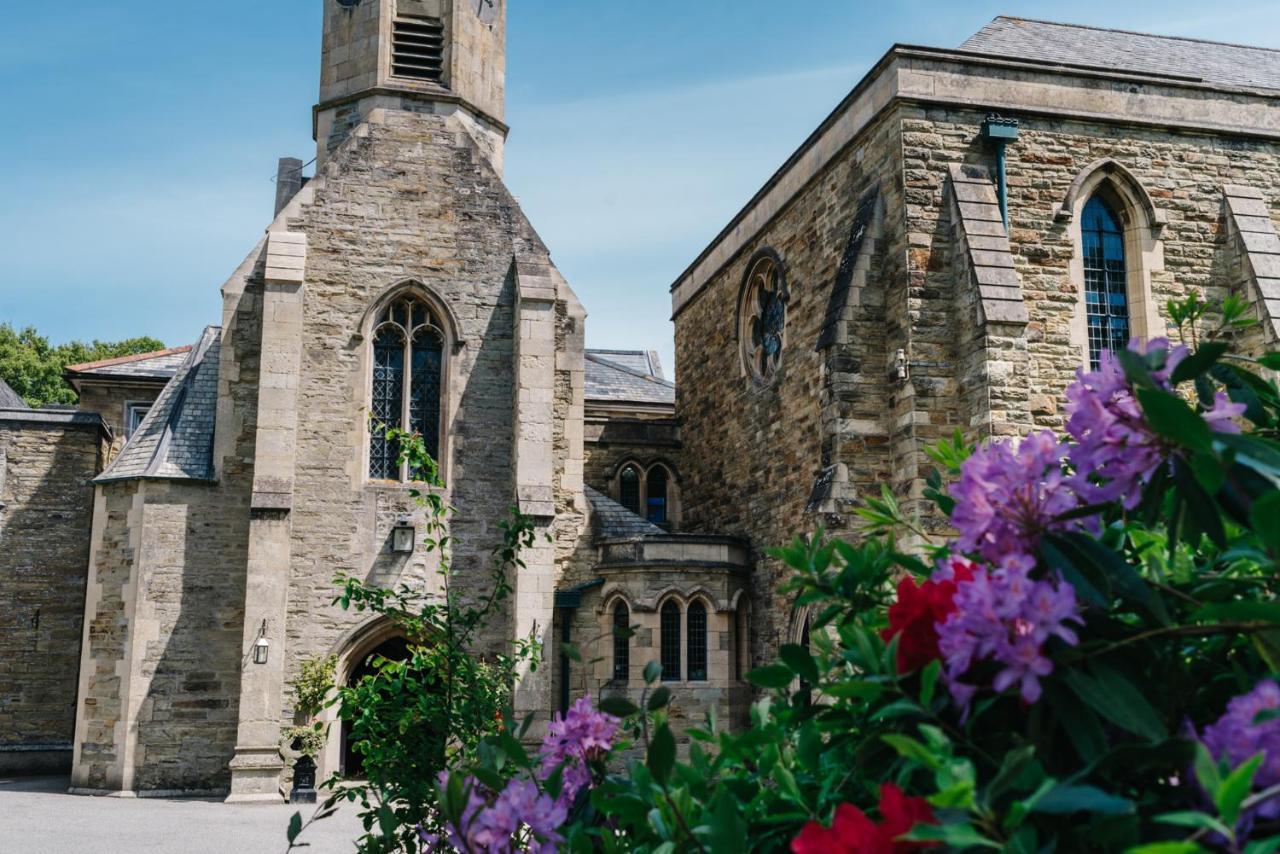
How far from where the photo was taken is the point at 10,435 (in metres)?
24.1

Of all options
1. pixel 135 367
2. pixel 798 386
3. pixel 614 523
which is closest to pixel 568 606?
pixel 614 523

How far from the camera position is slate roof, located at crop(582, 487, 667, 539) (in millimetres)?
18641

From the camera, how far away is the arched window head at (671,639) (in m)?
17.5

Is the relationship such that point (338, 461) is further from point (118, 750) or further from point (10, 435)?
point (10, 435)

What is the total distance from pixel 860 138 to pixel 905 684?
565 inches

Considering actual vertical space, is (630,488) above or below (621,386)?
below

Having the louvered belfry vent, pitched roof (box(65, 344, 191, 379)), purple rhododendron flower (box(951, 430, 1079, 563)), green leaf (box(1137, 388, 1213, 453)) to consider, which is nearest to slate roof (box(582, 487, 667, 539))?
the louvered belfry vent

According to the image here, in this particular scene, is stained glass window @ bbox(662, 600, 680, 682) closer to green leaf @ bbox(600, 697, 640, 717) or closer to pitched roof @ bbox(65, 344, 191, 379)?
pitched roof @ bbox(65, 344, 191, 379)

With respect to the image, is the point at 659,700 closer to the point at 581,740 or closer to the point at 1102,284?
the point at 581,740

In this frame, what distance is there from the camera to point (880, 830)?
60.4 inches

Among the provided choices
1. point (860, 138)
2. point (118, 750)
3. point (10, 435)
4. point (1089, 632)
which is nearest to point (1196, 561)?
point (1089, 632)

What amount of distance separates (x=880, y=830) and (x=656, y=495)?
71.8 ft

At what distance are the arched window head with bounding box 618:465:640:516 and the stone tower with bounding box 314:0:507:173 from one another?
659 centimetres

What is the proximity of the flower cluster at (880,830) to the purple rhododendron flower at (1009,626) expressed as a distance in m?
0.19
